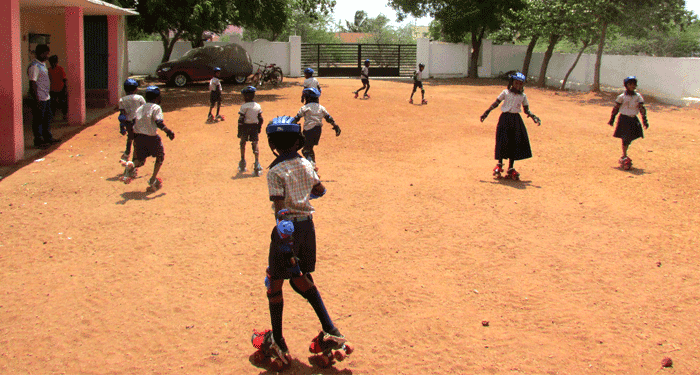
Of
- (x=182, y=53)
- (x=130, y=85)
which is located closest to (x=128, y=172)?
(x=130, y=85)

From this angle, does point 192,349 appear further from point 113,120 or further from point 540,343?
point 113,120

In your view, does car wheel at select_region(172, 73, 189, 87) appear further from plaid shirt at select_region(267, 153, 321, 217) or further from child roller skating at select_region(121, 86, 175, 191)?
plaid shirt at select_region(267, 153, 321, 217)

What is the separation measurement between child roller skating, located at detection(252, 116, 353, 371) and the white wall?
27.0m

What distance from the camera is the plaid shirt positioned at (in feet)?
13.0

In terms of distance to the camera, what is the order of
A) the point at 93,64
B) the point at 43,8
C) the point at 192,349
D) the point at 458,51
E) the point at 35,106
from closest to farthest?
the point at 192,349, the point at 35,106, the point at 43,8, the point at 93,64, the point at 458,51

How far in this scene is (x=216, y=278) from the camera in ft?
18.6

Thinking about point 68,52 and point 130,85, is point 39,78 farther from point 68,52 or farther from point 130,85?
point 130,85

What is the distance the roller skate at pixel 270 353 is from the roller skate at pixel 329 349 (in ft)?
0.66

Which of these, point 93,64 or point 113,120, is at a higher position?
point 93,64

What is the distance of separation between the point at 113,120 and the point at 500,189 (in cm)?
1067

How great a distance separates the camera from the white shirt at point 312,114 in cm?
894

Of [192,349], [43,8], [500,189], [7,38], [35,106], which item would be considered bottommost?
[192,349]

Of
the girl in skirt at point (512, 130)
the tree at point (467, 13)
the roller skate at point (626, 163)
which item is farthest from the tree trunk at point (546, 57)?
the girl in skirt at point (512, 130)

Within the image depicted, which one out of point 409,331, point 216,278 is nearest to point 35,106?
point 216,278
